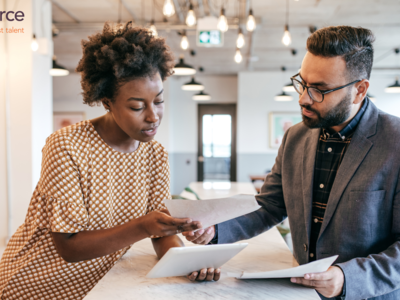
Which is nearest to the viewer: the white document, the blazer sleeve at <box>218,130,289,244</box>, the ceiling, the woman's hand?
the white document

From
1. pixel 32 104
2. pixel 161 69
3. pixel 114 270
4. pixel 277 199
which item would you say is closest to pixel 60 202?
pixel 114 270

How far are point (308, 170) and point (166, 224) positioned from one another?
0.65 meters

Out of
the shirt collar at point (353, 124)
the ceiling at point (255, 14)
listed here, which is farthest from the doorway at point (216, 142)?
the shirt collar at point (353, 124)

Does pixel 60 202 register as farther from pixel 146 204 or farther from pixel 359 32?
pixel 359 32

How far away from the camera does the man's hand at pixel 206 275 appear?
113 cm

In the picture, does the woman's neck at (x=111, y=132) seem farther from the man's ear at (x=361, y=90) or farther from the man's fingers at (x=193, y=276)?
the man's ear at (x=361, y=90)

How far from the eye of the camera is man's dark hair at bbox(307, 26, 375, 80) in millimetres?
1265

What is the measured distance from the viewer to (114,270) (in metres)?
1.23

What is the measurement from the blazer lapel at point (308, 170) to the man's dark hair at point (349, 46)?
0.98ft

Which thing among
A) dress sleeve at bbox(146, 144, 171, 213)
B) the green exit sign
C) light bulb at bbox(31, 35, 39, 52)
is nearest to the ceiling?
the green exit sign

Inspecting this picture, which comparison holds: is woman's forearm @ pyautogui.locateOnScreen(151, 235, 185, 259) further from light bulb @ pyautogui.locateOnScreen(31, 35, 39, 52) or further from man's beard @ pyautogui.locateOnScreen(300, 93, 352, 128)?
light bulb @ pyautogui.locateOnScreen(31, 35, 39, 52)

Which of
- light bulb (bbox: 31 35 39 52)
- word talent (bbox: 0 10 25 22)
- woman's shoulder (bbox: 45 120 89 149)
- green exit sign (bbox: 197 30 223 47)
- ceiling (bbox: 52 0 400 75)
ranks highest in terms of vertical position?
ceiling (bbox: 52 0 400 75)

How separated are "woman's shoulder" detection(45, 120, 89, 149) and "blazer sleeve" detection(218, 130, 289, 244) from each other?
638 mm

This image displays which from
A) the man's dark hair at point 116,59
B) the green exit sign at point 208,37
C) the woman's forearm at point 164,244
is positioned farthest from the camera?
the green exit sign at point 208,37
